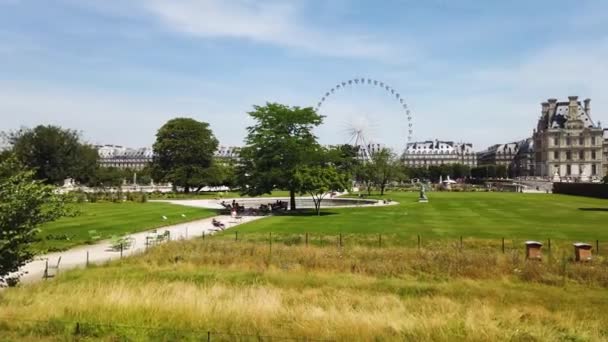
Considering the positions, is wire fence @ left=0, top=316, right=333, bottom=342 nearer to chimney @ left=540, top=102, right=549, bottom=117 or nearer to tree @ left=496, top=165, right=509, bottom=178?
chimney @ left=540, top=102, right=549, bottom=117

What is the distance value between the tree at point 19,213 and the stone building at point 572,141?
543ft

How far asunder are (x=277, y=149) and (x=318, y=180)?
6527 mm

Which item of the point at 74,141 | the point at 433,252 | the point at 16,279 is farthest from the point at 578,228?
the point at 74,141

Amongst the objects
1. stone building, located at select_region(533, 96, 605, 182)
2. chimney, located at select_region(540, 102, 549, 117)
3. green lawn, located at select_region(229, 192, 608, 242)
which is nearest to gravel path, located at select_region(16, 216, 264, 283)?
green lawn, located at select_region(229, 192, 608, 242)

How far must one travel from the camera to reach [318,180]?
53094 millimetres

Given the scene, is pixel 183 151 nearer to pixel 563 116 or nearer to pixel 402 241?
pixel 402 241

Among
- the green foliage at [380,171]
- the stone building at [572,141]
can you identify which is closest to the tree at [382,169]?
the green foliage at [380,171]

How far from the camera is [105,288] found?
1881 centimetres

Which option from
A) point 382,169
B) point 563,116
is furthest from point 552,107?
point 382,169

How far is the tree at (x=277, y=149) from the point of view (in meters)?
56.1

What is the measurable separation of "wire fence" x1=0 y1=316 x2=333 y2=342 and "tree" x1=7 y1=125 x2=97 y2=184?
79988 millimetres

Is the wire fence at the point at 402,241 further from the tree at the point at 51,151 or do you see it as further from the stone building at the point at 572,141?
→ the stone building at the point at 572,141

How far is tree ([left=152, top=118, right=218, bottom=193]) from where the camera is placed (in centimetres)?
10025

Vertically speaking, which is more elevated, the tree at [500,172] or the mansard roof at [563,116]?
the mansard roof at [563,116]
